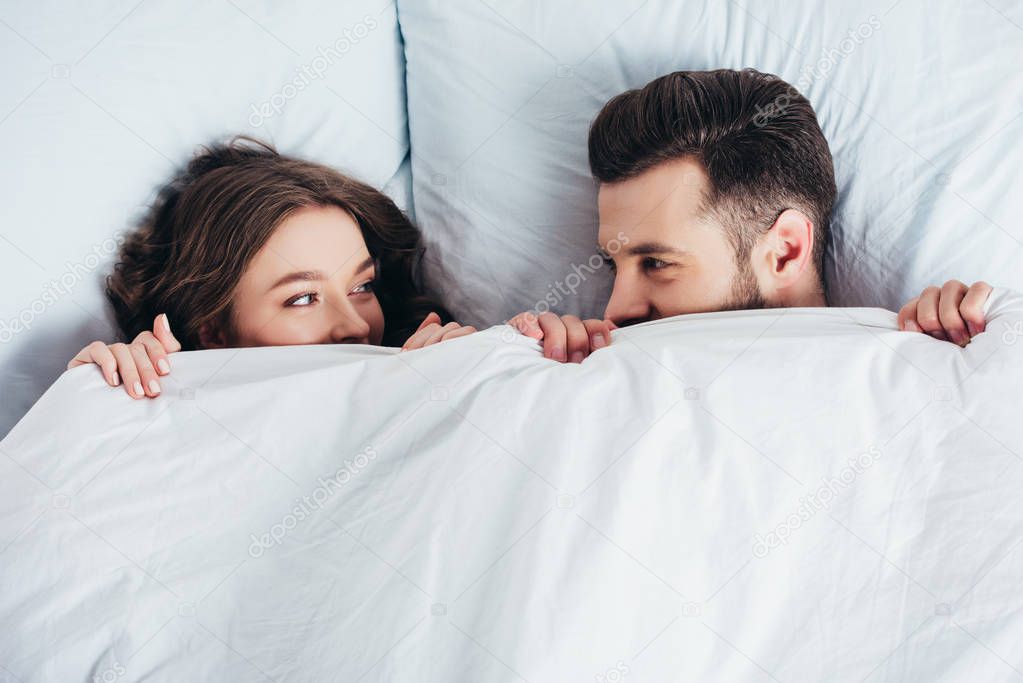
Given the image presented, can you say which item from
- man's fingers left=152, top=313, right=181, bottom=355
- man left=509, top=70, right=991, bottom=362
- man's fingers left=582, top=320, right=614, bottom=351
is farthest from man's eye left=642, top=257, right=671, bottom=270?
man's fingers left=152, top=313, right=181, bottom=355

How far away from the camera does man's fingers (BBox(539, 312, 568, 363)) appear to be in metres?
1.11

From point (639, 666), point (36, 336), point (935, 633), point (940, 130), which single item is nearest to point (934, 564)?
point (935, 633)

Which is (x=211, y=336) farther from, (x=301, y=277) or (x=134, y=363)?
(x=134, y=363)

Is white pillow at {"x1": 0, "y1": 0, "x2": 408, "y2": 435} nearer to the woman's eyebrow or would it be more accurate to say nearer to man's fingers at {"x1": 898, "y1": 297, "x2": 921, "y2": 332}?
the woman's eyebrow

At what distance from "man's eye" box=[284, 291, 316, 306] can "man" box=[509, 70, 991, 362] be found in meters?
0.40

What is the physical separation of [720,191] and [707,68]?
0.26 m

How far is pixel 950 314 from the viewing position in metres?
1.04

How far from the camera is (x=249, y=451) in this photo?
985mm

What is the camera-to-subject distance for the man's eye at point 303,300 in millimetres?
1325

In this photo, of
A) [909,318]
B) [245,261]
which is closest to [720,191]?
[909,318]

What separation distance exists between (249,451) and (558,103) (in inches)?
30.3

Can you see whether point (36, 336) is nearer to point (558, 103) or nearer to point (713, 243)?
point (558, 103)

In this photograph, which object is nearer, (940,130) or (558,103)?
(940,130)

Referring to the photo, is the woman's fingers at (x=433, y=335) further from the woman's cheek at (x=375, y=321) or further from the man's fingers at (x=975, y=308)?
the man's fingers at (x=975, y=308)
